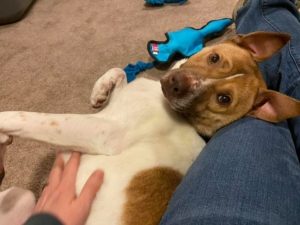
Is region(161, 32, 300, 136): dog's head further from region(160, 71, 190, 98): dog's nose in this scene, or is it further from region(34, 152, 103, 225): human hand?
region(34, 152, 103, 225): human hand

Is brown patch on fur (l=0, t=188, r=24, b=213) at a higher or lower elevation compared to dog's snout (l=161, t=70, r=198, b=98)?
lower

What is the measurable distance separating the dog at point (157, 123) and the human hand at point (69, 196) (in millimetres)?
34

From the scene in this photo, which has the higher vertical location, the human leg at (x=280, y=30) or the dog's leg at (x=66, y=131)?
the human leg at (x=280, y=30)

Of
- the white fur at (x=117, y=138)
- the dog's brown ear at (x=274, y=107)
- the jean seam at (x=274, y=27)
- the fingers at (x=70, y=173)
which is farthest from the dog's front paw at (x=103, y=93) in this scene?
the jean seam at (x=274, y=27)

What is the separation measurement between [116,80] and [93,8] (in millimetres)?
1422

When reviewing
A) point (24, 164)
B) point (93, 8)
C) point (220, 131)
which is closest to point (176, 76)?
point (220, 131)

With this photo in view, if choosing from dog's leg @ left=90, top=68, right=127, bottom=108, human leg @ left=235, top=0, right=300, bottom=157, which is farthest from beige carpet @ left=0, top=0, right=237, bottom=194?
human leg @ left=235, top=0, right=300, bottom=157

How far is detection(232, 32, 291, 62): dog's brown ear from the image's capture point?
1.74 m

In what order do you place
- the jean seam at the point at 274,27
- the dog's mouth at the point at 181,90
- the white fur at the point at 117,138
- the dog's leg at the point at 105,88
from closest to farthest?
the white fur at the point at 117,138 → the dog's mouth at the point at 181,90 → the jean seam at the point at 274,27 → the dog's leg at the point at 105,88

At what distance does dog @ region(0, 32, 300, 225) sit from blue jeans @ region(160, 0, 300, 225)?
3.8 inches

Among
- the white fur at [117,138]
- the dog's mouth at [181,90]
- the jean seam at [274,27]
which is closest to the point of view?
the white fur at [117,138]

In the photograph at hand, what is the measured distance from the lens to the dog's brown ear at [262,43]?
1.74 meters

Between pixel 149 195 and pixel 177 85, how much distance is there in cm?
53

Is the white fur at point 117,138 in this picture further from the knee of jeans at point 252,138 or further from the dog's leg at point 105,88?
the dog's leg at point 105,88
